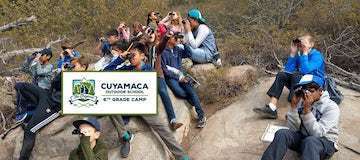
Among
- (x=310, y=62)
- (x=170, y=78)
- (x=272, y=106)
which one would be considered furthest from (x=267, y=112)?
(x=170, y=78)

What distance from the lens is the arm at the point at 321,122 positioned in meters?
5.51

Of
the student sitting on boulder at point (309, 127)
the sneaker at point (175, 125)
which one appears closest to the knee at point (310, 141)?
the student sitting on boulder at point (309, 127)

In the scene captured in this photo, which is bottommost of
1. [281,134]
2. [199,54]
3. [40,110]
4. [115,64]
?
[281,134]

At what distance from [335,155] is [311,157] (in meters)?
0.98

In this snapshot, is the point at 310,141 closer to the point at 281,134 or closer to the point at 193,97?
the point at 281,134

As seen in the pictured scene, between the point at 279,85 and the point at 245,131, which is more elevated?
the point at 279,85

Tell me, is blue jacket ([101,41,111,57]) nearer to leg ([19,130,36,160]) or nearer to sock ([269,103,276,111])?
leg ([19,130,36,160])

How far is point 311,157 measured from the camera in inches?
215

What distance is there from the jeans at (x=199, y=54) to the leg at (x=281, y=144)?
261cm

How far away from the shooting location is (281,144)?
5.64 metres

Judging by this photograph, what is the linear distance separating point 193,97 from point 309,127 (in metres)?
2.18

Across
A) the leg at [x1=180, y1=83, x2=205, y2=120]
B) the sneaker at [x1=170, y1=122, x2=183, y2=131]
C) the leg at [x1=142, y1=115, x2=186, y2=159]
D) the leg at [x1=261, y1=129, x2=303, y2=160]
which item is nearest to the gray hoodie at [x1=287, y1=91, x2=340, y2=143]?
the leg at [x1=261, y1=129, x2=303, y2=160]

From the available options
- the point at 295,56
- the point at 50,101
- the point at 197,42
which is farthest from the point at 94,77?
the point at 295,56

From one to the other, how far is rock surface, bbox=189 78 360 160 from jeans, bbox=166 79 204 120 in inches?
12.2
